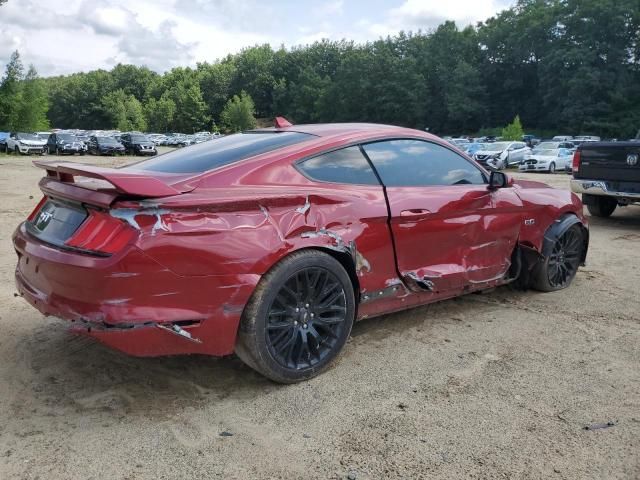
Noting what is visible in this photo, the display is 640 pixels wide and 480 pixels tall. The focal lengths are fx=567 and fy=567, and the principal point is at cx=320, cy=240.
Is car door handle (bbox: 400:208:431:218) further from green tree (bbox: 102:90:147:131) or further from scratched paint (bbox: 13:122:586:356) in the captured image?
green tree (bbox: 102:90:147:131)

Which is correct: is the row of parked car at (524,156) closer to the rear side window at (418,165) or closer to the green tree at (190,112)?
the rear side window at (418,165)

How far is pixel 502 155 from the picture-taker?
29.9 m

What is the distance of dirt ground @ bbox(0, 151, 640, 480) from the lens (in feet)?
8.25

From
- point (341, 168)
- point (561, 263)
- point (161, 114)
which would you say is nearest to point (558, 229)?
point (561, 263)

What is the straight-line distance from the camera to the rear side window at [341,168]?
347 cm

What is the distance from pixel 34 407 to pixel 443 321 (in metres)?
2.82

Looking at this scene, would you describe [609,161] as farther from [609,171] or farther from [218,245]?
[218,245]

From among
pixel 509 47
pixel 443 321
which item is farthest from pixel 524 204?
pixel 509 47

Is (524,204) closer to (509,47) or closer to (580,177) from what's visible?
(580,177)

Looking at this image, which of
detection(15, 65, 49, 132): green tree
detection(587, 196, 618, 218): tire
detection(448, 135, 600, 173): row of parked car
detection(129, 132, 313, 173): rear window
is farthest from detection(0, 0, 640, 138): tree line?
detection(129, 132, 313, 173): rear window

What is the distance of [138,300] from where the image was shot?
2.76 meters

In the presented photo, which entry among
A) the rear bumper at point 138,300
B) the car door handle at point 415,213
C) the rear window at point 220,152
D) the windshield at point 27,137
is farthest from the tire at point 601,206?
the windshield at point 27,137

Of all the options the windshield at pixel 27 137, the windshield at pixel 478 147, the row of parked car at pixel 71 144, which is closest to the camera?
the windshield at pixel 478 147

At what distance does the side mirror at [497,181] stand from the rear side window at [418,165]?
7 centimetres
